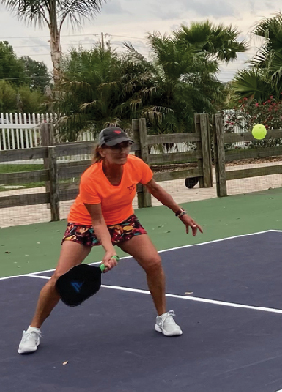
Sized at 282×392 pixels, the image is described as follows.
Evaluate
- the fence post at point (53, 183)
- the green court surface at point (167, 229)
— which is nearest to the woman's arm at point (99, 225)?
the green court surface at point (167, 229)

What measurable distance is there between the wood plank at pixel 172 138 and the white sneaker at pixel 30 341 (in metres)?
9.14

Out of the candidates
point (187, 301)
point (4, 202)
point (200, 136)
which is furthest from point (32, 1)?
point (187, 301)

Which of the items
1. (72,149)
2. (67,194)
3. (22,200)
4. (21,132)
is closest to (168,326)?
(22,200)

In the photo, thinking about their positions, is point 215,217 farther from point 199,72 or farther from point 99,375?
point 199,72

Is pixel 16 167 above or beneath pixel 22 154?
beneath

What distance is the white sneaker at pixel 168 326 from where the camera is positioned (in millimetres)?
5598

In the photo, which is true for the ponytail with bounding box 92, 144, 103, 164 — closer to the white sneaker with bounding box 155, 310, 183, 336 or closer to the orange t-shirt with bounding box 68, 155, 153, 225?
the orange t-shirt with bounding box 68, 155, 153, 225

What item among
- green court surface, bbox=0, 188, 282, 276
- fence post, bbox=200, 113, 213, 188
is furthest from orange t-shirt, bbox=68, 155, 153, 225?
fence post, bbox=200, 113, 213, 188

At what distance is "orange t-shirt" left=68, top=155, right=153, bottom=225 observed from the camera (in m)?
5.33

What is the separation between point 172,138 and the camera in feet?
49.5

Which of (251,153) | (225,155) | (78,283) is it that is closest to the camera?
(78,283)

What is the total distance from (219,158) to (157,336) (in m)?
9.69

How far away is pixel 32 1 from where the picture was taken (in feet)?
92.3

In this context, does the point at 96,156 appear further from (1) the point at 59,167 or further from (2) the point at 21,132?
(2) the point at 21,132
